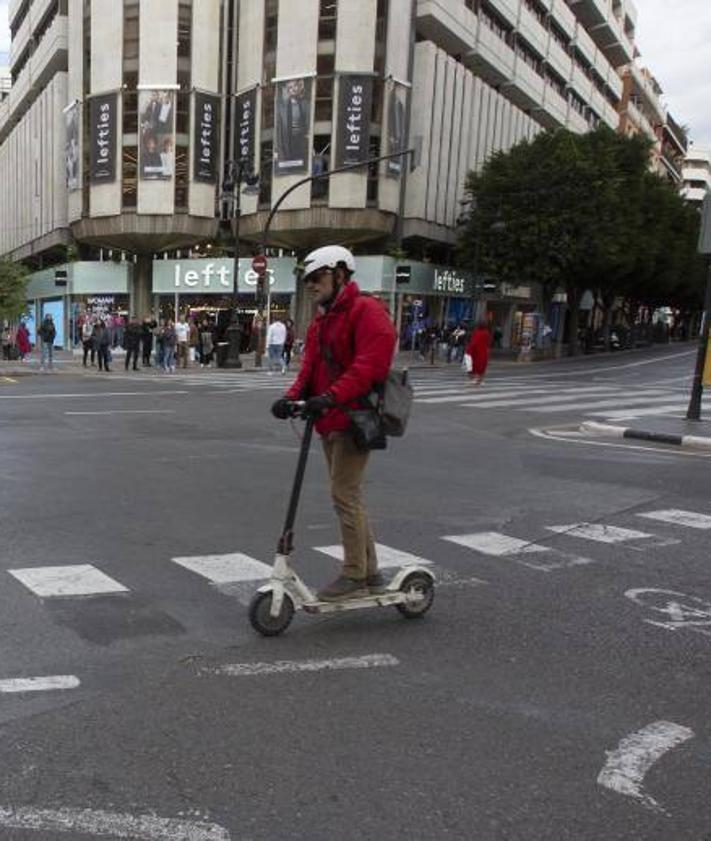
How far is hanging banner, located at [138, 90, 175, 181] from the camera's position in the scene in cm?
4016

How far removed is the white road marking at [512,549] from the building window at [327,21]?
119 feet

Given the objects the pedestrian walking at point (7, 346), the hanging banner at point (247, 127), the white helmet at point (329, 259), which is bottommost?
the pedestrian walking at point (7, 346)

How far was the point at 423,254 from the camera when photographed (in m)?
44.0

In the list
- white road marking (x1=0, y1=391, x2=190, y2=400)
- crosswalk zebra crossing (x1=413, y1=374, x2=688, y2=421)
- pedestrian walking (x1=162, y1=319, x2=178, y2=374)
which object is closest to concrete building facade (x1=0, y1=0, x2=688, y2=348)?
pedestrian walking (x1=162, y1=319, x2=178, y2=374)

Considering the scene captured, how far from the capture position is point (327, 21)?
38406 millimetres

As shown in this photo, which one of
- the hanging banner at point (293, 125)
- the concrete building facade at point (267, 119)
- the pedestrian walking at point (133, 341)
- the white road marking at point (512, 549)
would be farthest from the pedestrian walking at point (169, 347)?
the white road marking at point (512, 549)

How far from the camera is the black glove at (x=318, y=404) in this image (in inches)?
162

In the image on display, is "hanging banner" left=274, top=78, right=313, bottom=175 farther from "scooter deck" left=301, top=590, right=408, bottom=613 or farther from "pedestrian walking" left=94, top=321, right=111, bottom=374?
"scooter deck" left=301, top=590, right=408, bottom=613

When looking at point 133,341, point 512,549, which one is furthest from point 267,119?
point 512,549

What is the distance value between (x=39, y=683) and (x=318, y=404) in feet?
5.71

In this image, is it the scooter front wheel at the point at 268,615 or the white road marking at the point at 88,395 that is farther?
the white road marking at the point at 88,395

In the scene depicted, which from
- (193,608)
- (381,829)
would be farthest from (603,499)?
(381,829)

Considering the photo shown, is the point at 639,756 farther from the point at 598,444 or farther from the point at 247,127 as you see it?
the point at 247,127

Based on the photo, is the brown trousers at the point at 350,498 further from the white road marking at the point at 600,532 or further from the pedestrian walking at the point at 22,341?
the pedestrian walking at the point at 22,341
